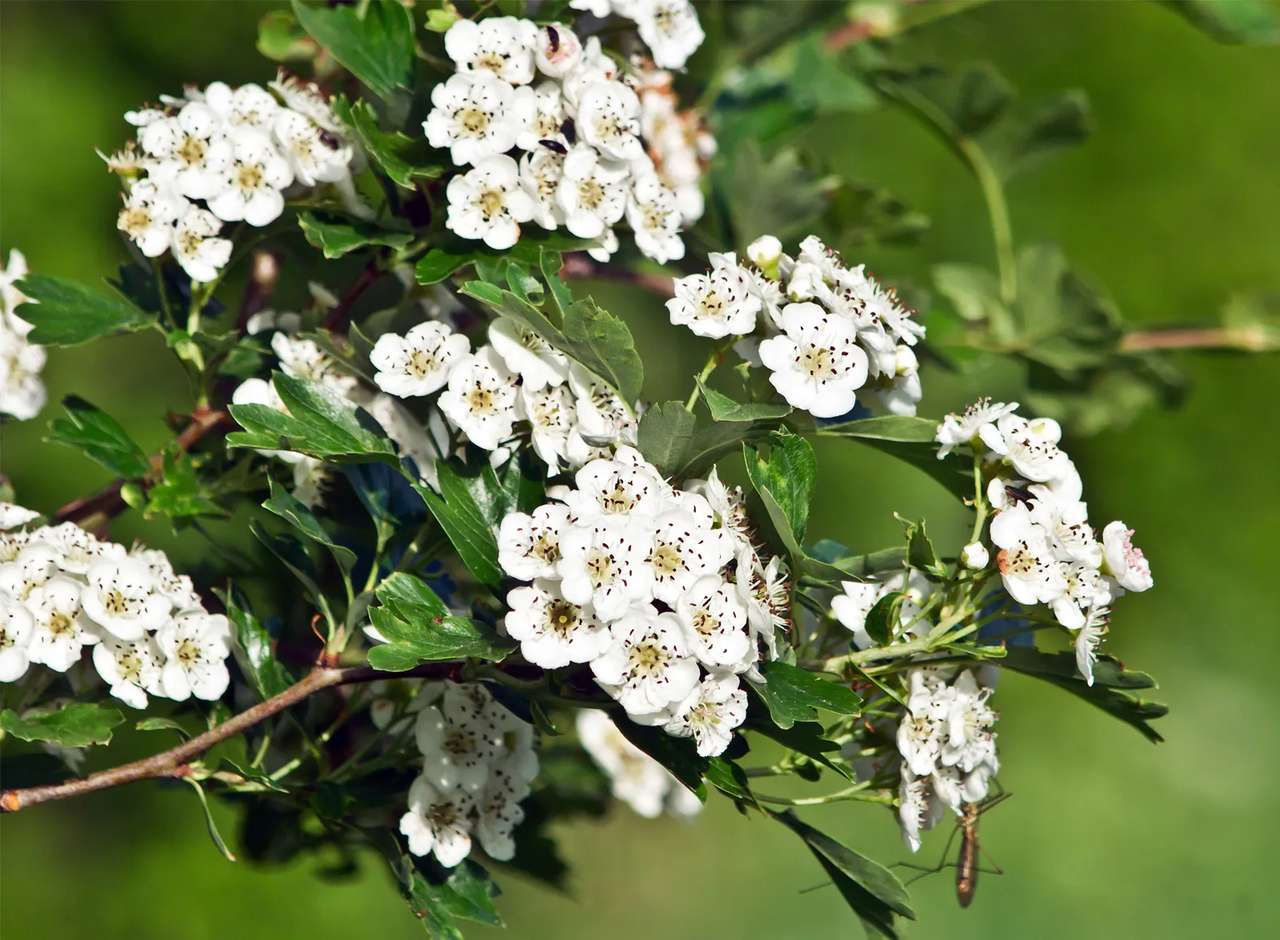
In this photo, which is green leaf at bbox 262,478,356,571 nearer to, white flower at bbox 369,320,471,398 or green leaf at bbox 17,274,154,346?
white flower at bbox 369,320,471,398

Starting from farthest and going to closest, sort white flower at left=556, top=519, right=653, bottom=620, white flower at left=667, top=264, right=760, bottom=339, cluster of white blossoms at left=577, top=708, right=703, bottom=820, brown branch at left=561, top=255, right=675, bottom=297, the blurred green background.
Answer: the blurred green background
cluster of white blossoms at left=577, top=708, right=703, bottom=820
brown branch at left=561, top=255, right=675, bottom=297
white flower at left=667, top=264, right=760, bottom=339
white flower at left=556, top=519, right=653, bottom=620

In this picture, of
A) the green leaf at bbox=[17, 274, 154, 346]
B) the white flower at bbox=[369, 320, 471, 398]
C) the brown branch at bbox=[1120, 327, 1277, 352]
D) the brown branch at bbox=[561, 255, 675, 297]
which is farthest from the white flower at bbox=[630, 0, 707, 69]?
the brown branch at bbox=[1120, 327, 1277, 352]

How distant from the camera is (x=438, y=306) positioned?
3.29 ft

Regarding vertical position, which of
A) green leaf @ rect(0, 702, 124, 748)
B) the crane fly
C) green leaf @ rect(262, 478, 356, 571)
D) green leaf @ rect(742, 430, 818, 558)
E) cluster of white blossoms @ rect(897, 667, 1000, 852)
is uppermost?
green leaf @ rect(742, 430, 818, 558)

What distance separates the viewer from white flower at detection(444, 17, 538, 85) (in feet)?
3.00

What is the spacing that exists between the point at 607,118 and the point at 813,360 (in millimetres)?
232

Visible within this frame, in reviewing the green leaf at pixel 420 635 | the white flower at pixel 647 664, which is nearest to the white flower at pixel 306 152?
the green leaf at pixel 420 635

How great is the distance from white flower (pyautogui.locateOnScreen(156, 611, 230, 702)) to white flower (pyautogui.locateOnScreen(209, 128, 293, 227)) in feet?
0.92

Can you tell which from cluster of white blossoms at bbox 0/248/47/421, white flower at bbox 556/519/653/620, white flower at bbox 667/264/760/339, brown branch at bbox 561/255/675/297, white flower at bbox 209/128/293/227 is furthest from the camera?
brown branch at bbox 561/255/675/297

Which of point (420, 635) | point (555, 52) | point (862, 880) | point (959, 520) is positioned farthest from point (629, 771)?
point (959, 520)

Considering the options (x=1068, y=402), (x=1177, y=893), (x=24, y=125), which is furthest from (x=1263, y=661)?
(x=24, y=125)

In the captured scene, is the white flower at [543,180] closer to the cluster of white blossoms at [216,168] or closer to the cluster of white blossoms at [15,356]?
the cluster of white blossoms at [216,168]

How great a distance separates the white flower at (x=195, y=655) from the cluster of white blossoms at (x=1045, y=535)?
1.62 ft

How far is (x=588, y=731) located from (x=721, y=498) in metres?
0.72
